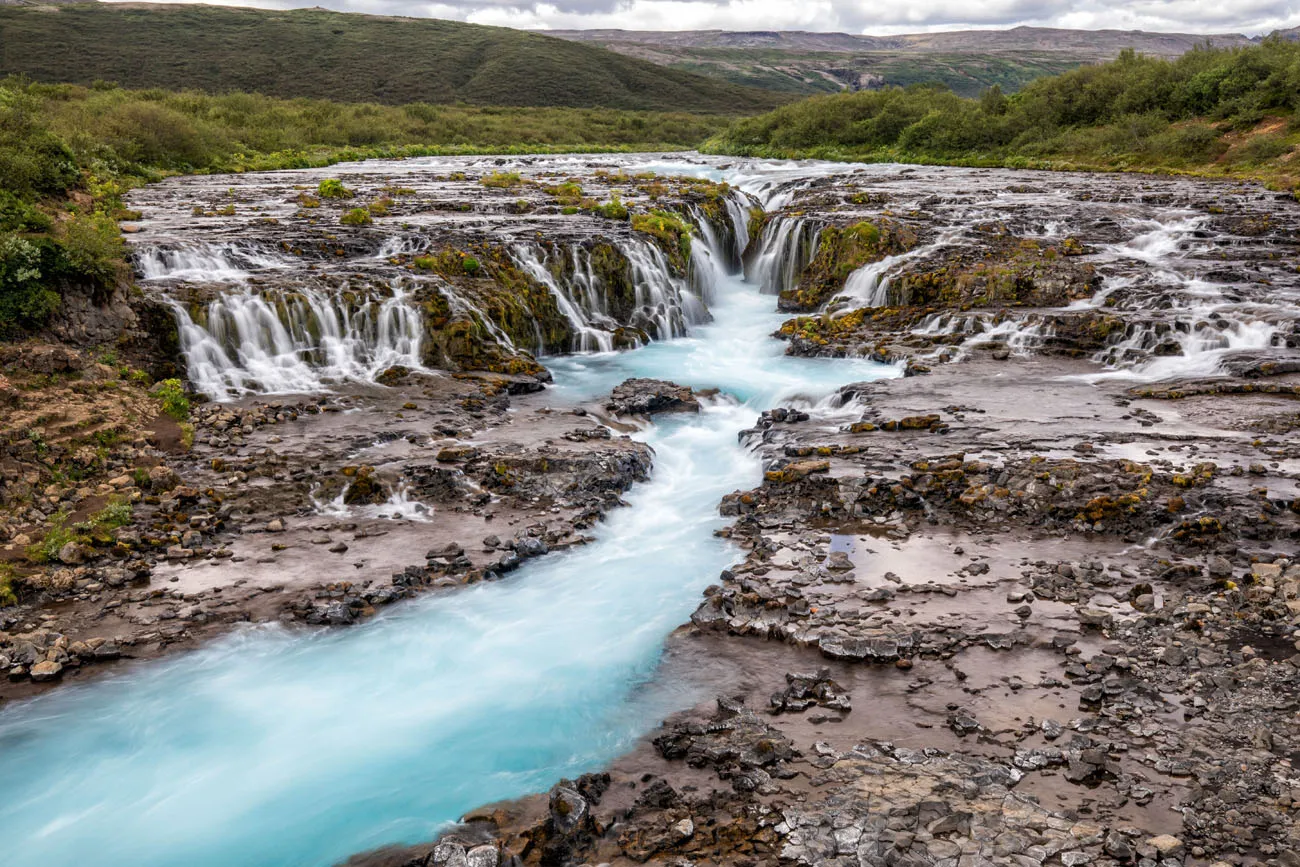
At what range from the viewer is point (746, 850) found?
6.46 meters

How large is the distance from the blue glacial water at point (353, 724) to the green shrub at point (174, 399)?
7.49 meters

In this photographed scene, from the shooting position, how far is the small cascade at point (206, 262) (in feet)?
66.8

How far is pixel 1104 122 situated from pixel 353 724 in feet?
198

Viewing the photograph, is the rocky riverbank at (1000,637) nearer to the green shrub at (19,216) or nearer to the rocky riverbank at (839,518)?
the rocky riverbank at (839,518)

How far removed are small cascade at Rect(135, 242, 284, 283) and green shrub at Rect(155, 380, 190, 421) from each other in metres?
4.61

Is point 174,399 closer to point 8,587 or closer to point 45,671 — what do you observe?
point 8,587

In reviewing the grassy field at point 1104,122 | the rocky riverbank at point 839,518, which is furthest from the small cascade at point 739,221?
the grassy field at point 1104,122

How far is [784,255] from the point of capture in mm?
29938

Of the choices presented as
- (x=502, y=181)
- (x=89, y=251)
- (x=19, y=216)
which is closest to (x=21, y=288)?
(x=89, y=251)

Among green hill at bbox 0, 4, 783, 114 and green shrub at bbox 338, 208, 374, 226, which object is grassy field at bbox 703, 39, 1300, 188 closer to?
green shrub at bbox 338, 208, 374, 226

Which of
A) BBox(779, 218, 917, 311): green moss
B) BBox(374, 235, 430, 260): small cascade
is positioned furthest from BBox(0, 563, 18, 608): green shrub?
BBox(779, 218, 917, 311): green moss

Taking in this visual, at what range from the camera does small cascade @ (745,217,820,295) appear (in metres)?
29.4

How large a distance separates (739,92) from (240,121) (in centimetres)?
11993

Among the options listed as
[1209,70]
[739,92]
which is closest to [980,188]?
[1209,70]
